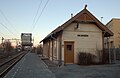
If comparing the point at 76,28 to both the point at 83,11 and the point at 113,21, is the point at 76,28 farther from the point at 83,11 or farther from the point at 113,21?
the point at 113,21

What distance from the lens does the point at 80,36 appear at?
927 inches

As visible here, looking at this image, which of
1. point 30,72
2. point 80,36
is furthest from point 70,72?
point 80,36

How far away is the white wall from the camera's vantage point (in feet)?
76.2

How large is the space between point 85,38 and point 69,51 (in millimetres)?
2142

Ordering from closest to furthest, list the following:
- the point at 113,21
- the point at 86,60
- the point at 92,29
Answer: the point at 86,60, the point at 92,29, the point at 113,21

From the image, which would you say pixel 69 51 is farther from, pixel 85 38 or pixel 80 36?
pixel 85 38

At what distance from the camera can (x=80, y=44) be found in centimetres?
2339

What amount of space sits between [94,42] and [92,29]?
4.46 feet

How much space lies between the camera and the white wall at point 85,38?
2322cm

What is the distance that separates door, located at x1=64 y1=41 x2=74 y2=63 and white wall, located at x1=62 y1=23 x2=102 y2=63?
11.9 inches

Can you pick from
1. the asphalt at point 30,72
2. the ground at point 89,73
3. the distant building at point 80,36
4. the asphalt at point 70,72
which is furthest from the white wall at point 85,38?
the ground at point 89,73

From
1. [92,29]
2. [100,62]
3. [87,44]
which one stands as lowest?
[100,62]

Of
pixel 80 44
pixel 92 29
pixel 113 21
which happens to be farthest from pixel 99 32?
pixel 113 21

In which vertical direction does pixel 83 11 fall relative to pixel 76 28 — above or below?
above
